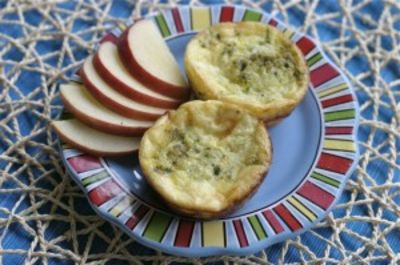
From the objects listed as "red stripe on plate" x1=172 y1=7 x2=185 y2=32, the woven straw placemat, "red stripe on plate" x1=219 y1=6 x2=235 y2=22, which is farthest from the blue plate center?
"red stripe on plate" x1=172 y1=7 x2=185 y2=32

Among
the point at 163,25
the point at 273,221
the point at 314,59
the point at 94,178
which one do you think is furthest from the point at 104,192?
the point at 314,59

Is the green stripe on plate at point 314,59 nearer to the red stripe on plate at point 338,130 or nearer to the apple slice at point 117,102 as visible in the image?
the red stripe on plate at point 338,130

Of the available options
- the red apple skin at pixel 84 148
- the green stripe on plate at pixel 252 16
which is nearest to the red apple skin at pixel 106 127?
the red apple skin at pixel 84 148

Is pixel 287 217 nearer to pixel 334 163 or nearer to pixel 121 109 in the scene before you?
pixel 334 163

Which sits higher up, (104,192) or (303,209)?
(303,209)

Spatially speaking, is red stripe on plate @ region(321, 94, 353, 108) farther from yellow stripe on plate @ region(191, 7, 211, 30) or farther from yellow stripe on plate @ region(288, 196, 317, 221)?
yellow stripe on plate @ region(191, 7, 211, 30)

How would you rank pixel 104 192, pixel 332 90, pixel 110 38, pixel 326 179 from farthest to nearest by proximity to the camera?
pixel 110 38, pixel 332 90, pixel 326 179, pixel 104 192

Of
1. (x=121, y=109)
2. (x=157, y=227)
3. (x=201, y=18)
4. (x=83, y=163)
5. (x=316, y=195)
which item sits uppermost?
(x=201, y=18)
